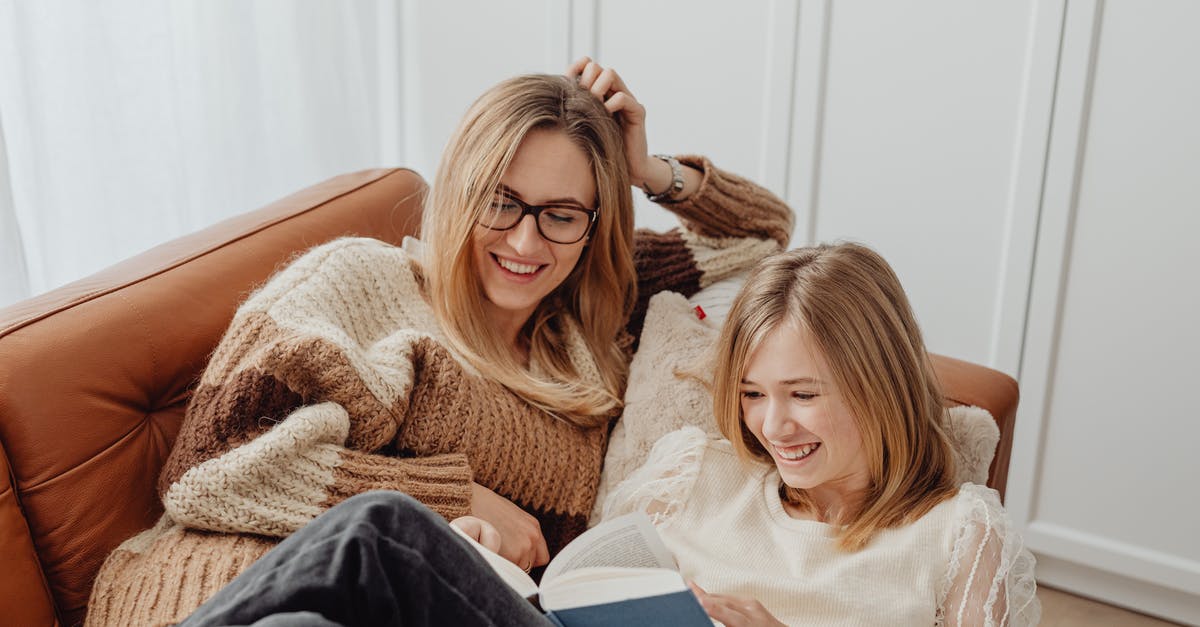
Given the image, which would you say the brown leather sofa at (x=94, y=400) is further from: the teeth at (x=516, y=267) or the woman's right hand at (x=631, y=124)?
the woman's right hand at (x=631, y=124)

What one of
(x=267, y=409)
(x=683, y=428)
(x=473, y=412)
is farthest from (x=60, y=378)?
(x=683, y=428)

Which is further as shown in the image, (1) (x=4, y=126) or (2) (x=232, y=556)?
(1) (x=4, y=126)

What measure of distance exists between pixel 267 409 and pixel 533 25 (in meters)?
1.71

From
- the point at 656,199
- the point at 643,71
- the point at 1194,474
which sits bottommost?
the point at 1194,474

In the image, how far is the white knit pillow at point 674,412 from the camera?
139 centimetres

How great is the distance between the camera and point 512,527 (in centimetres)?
129

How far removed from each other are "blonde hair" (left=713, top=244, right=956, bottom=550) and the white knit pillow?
0.30ft

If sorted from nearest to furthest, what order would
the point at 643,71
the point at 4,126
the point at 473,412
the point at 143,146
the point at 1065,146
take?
the point at 473,412, the point at 4,126, the point at 143,146, the point at 1065,146, the point at 643,71

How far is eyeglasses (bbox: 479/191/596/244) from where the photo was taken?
141cm

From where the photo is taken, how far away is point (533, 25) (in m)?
2.64

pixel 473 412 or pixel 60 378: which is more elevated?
pixel 60 378

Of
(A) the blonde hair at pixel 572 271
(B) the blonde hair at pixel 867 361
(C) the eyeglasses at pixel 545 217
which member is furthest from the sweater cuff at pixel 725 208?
(B) the blonde hair at pixel 867 361

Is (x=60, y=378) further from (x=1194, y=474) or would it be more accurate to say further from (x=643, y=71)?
(x=1194, y=474)

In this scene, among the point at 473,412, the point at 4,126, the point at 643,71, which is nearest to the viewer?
the point at 473,412
